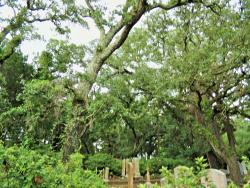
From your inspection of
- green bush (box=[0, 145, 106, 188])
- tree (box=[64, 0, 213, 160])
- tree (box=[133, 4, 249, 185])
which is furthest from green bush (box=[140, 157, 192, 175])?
green bush (box=[0, 145, 106, 188])

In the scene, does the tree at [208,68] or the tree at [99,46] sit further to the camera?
the tree at [208,68]

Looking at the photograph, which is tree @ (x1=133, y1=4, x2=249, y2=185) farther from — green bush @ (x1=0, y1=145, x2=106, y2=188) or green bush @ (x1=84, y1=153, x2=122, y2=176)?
green bush @ (x1=0, y1=145, x2=106, y2=188)

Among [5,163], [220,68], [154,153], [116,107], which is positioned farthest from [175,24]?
[154,153]

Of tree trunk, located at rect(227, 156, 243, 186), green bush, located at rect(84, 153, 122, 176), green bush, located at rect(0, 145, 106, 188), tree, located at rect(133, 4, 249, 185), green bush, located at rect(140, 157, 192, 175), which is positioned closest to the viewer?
green bush, located at rect(0, 145, 106, 188)

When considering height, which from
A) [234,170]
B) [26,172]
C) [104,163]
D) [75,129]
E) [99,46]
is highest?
[99,46]

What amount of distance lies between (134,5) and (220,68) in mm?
5334

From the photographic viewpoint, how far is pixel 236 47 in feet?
41.8

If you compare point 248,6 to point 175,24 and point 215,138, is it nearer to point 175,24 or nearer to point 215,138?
point 175,24

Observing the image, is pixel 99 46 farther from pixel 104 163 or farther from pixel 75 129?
pixel 104 163

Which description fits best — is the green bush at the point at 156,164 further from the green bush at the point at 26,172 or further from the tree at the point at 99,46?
the green bush at the point at 26,172

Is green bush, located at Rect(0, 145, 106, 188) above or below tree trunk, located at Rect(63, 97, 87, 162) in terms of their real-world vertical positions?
below

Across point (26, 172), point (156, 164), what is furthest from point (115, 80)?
point (26, 172)

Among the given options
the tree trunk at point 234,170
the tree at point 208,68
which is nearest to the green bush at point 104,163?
the tree at point 208,68

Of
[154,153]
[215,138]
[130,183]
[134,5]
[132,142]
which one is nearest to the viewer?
[134,5]
